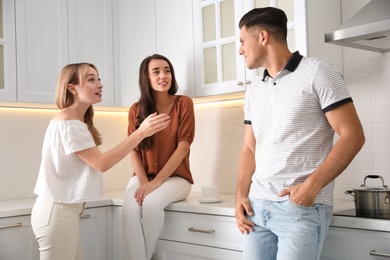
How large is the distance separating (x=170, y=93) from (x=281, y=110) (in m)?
1.26

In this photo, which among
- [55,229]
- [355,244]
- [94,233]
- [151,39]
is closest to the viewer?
[355,244]

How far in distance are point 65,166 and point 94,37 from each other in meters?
1.30

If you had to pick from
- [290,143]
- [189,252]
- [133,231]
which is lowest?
[189,252]

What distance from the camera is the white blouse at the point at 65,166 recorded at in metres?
2.34

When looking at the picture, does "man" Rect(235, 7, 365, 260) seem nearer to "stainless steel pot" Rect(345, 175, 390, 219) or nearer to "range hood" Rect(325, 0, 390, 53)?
"stainless steel pot" Rect(345, 175, 390, 219)

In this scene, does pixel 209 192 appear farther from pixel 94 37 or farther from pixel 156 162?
pixel 94 37

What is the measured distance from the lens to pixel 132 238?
2.67 m

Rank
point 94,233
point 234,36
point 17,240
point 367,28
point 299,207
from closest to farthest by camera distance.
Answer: point 299,207 → point 367,28 → point 17,240 → point 234,36 → point 94,233

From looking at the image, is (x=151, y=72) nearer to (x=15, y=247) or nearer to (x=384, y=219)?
(x=15, y=247)

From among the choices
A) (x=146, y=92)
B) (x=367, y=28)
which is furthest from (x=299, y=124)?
(x=146, y=92)

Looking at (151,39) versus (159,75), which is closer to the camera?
(159,75)

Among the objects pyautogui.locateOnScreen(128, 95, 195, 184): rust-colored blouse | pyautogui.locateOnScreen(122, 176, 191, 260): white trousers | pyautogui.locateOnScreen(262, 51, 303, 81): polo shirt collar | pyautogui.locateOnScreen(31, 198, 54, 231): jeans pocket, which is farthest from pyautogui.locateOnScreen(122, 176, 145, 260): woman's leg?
pyautogui.locateOnScreen(262, 51, 303, 81): polo shirt collar

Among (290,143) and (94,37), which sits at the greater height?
(94,37)

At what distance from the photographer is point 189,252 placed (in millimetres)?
2662
